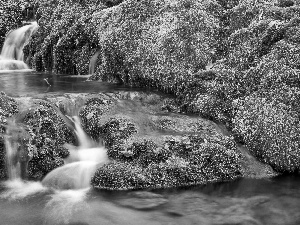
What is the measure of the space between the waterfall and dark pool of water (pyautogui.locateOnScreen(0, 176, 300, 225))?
9.40 metres

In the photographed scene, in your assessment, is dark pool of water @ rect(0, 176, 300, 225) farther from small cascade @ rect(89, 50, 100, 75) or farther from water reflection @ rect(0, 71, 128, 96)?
small cascade @ rect(89, 50, 100, 75)

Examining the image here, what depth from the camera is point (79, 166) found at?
23.3 ft

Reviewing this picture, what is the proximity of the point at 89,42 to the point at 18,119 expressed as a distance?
19.1ft

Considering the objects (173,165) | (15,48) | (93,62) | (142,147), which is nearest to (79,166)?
(142,147)

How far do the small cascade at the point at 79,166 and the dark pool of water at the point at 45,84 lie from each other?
2340mm

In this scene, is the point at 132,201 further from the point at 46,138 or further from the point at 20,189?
the point at 46,138

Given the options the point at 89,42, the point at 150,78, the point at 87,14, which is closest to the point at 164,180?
the point at 150,78

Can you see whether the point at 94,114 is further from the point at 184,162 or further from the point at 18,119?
the point at 184,162

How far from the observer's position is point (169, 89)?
9.73 m

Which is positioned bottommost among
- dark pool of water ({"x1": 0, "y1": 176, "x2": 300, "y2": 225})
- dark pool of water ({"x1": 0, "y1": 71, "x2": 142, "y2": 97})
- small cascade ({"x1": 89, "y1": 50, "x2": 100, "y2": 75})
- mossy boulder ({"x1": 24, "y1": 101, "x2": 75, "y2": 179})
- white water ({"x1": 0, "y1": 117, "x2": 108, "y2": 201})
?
dark pool of water ({"x1": 0, "y1": 176, "x2": 300, "y2": 225})

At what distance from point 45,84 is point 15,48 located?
5.43 m

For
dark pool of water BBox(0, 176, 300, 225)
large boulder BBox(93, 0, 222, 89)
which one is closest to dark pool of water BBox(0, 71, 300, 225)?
dark pool of water BBox(0, 176, 300, 225)

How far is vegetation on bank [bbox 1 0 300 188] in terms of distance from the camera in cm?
750

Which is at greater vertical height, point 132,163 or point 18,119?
point 18,119
